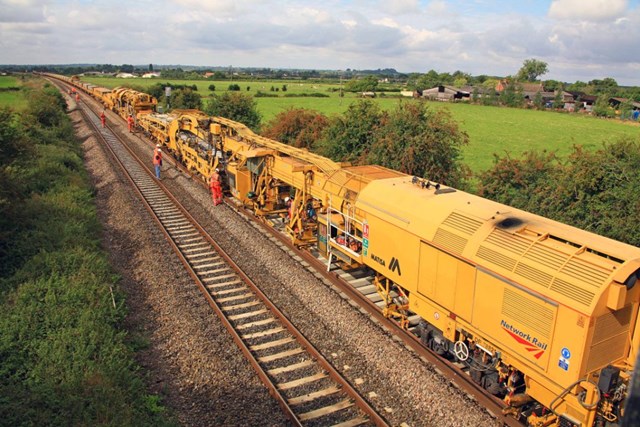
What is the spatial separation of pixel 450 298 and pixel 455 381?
70.2 inches

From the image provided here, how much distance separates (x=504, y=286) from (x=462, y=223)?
1654 millimetres

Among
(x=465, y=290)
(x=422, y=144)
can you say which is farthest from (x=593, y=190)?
(x=465, y=290)

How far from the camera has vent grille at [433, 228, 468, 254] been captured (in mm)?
8828

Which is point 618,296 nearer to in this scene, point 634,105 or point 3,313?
point 3,313

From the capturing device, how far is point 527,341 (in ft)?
25.1

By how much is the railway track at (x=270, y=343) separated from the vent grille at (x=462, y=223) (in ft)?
12.7

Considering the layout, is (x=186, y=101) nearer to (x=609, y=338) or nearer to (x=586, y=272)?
(x=586, y=272)

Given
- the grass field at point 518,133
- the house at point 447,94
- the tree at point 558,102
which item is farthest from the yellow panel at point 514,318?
the house at point 447,94

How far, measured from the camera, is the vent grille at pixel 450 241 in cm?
883

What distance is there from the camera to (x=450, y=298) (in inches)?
358

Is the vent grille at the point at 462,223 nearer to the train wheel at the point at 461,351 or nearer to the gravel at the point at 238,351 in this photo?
the train wheel at the point at 461,351

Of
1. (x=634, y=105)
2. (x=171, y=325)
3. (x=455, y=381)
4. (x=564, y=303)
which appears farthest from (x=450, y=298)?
(x=634, y=105)

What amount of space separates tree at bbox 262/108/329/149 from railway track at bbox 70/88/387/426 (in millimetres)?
13495

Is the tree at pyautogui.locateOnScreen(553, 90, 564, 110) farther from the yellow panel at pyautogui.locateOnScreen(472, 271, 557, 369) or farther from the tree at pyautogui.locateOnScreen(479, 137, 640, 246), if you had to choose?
the yellow panel at pyautogui.locateOnScreen(472, 271, 557, 369)
